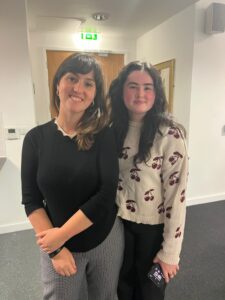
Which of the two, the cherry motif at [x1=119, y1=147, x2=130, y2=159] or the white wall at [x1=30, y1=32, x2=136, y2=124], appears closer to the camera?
the cherry motif at [x1=119, y1=147, x2=130, y2=159]

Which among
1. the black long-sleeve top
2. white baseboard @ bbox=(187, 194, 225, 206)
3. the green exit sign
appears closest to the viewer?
the black long-sleeve top

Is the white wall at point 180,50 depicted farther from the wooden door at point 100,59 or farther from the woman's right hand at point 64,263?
the woman's right hand at point 64,263

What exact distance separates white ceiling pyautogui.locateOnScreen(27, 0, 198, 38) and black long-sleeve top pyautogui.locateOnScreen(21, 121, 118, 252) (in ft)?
6.61

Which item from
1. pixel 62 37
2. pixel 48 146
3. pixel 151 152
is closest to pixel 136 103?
pixel 151 152

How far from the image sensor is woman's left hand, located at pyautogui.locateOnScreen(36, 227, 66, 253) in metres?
0.89

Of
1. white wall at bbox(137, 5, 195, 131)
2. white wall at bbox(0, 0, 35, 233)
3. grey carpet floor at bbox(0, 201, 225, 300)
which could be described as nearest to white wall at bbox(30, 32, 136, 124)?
white wall at bbox(137, 5, 195, 131)

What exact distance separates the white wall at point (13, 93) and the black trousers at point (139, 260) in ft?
5.25

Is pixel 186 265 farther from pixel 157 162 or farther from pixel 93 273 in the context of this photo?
pixel 157 162

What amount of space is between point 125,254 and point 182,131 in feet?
2.13

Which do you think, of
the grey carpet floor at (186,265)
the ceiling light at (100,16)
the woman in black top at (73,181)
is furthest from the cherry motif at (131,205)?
the ceiling light at (100,16)

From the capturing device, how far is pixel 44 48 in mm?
3549

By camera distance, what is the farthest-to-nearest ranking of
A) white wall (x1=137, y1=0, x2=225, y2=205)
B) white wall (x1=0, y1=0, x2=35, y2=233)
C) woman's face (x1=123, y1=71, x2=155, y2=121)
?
1. white wall (x1=137, y1=0, x2=225, y2=205)
2. white wall (x1=0, y1=0, x2=35, y2=233)
3. woman's face (x1=123, y1=71, x2=155, y2=121)

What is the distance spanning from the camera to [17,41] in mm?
2148

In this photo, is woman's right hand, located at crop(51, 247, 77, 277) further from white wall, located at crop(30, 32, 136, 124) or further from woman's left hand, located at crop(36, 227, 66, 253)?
white wall, located at crop(30, 32, 136, 124)
